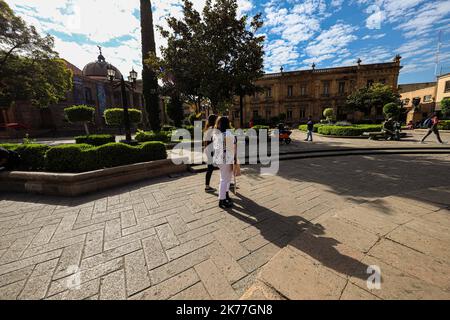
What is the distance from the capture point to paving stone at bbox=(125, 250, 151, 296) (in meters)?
1.90

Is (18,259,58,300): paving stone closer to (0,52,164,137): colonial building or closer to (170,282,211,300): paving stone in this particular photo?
(170,282,211,300): paving stone

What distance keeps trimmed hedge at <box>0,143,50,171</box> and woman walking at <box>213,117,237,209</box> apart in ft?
18.0

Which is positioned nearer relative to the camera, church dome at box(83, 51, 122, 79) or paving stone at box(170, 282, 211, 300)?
paving stone at box(170, 282, 211, 300)

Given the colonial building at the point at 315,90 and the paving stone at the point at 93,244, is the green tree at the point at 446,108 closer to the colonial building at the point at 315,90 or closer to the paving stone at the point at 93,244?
the colonial building at the point at 315,90

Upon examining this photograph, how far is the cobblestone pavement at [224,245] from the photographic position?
1.83 metres

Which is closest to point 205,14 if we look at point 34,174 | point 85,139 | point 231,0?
point 231,0

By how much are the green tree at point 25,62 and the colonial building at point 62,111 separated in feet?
16.9

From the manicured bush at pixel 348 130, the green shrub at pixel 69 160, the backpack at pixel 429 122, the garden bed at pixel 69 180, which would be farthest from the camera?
the manicured bush at pixel 348 130

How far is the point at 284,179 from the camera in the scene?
556 cm

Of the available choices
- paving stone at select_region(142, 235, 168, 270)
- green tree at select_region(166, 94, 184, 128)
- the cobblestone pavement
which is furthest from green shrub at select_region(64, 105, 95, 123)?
paving stone at select_region(142, 235, 168, 270)

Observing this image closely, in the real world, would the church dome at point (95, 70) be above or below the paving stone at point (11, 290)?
above

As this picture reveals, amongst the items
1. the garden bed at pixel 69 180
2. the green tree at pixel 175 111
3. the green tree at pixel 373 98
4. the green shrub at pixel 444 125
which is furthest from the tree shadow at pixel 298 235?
the green tree at pixel 373 98
